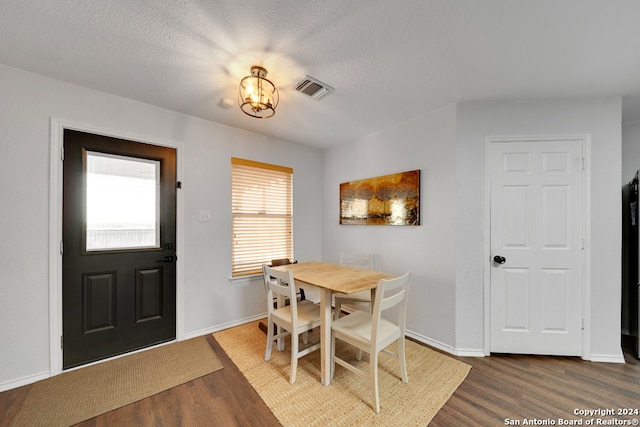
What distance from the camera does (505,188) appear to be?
235 centimetres

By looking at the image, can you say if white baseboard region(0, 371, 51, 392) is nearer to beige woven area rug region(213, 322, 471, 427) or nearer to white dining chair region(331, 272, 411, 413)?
beige woven area rug region(213, 322, 471, 427)

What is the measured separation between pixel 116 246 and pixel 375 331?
2460 millimetres

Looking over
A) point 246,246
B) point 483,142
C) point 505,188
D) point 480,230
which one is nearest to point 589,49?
point 483,142

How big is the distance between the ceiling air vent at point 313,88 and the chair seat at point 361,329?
6.53 ft

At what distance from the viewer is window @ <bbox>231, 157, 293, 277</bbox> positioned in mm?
3113

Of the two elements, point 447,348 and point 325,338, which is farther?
point 447,348

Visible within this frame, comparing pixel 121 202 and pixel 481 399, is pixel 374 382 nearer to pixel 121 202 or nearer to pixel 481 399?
pixel 481 399

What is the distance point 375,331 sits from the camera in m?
1.68

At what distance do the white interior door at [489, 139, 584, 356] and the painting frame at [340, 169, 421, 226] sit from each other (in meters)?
0.74

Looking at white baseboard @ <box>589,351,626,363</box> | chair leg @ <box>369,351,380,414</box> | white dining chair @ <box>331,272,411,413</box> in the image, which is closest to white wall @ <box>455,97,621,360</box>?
white baseboard @ <box>589,351,626,363</box>

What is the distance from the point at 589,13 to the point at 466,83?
2.47ft

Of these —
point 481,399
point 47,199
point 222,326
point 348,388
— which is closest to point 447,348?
point 481,399

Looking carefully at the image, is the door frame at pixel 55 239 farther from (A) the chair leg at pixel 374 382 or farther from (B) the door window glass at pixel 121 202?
(A) the chair leg at pixel 374 382

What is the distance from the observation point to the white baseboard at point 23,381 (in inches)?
72.2
